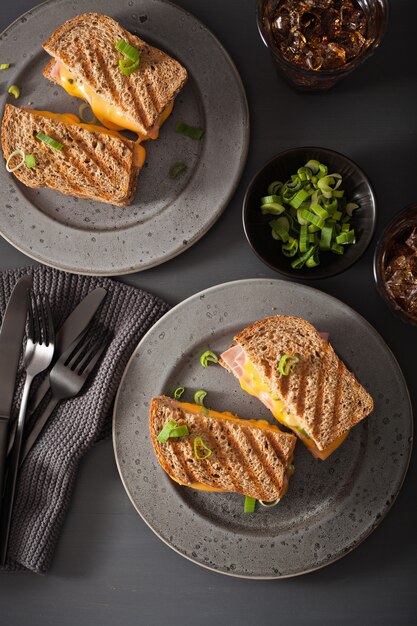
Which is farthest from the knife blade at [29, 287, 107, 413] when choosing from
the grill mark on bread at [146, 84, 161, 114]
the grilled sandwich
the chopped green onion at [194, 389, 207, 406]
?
the grill mark on bread at [146, 84, 161, 114]

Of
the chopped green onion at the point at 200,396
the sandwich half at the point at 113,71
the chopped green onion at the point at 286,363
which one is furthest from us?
the chopped green onion at the point at 200,396

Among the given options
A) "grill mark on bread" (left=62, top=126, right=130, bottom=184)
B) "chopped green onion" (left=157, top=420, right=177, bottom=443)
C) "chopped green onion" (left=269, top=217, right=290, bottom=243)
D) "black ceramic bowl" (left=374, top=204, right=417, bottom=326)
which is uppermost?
"grill mark on bread" (left=62, top=126, right=130, bottom=184)

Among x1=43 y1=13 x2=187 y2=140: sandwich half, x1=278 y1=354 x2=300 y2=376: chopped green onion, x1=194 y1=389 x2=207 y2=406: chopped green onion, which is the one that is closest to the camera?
x1=278 y1=354 x2=300 y2=376: chopped green onion

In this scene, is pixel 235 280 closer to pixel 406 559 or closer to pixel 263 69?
pixel 263 69

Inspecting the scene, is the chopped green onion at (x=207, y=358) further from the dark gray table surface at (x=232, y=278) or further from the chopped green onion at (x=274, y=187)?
the chopped green onion at (x=274, y=187)

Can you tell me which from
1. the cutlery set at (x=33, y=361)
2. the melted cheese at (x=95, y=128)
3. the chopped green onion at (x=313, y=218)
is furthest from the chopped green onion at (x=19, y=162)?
the chopped green onion at (x=313, y=218)

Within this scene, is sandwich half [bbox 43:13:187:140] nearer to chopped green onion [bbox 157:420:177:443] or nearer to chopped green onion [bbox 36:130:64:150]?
chopped green onion [bbox 36:130:64:150]

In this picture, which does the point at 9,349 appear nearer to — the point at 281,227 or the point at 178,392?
the point at 178,392
